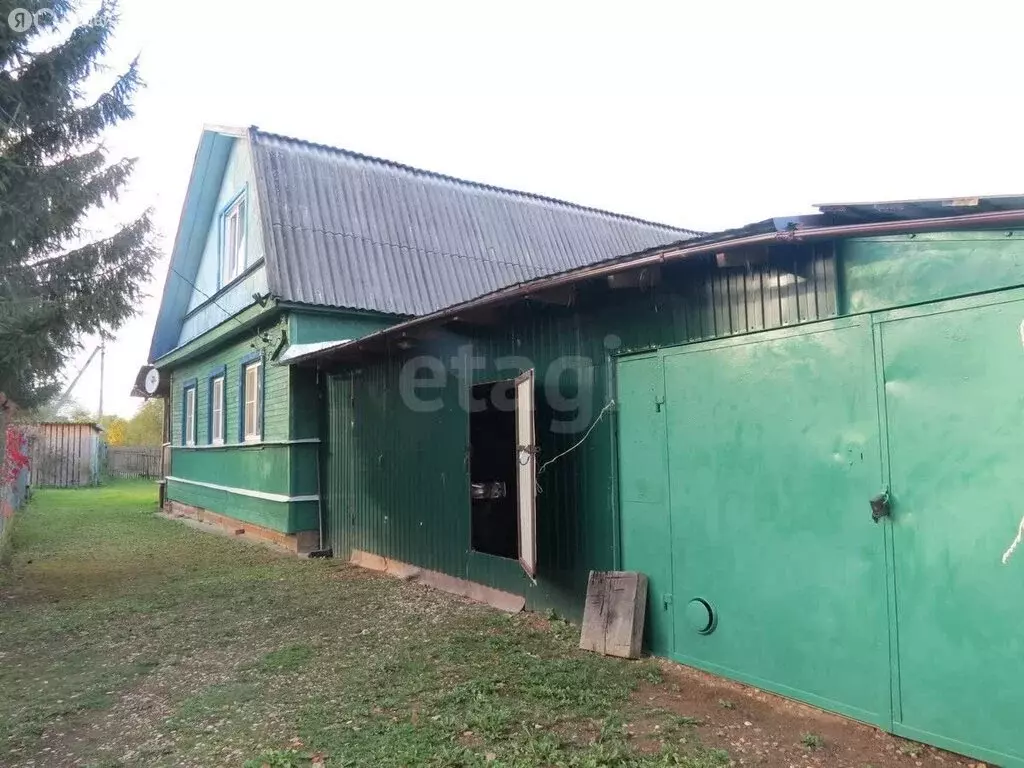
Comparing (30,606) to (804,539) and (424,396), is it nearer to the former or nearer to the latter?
(424,396)

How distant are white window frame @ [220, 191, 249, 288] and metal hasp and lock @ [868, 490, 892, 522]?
11.3 metres

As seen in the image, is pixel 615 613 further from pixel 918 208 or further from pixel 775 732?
pixel 918 208

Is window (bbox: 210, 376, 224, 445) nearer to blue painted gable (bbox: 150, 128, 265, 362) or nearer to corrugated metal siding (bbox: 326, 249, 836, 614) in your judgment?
blue painted gable (bbox: 150, 128, 265, 362)

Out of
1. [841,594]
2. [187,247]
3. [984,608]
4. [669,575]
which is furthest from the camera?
[187,247]

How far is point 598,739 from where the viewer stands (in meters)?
3.67

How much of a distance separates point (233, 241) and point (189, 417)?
18.2ft

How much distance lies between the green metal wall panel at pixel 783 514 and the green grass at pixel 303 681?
2.44 ft

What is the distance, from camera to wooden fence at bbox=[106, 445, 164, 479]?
29.8 metres

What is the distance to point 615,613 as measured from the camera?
512 centimetres

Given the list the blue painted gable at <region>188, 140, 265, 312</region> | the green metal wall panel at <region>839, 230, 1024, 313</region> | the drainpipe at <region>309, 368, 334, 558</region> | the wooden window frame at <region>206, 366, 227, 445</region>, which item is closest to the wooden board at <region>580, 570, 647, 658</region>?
the green metal wall panel at <region>839, 230, 1024, 313</region>

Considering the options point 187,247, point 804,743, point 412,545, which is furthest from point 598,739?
point 187,247

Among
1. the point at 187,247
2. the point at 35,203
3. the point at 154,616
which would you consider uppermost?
the point at 187,247

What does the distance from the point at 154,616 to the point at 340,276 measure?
6141 millimetres

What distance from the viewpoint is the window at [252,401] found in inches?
462
